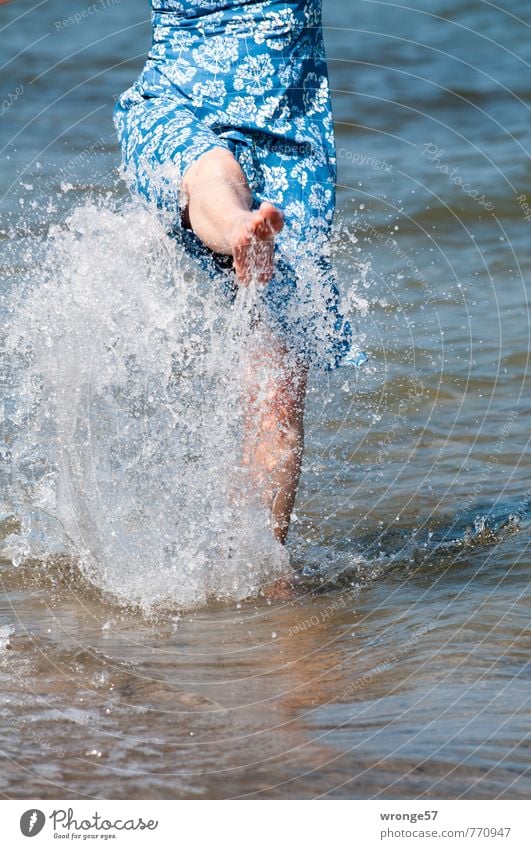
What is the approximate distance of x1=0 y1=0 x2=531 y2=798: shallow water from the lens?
226 cm

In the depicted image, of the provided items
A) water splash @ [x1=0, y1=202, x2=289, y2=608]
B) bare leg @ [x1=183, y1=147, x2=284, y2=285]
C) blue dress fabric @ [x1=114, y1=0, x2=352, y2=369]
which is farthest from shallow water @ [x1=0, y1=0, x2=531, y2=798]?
bare leg @ [x1=183, y1=147, x2=284, y2=285]

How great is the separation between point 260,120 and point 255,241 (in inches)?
24.1

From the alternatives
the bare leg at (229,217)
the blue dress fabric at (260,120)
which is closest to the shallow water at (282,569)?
the blue dress fabric at (260,120)

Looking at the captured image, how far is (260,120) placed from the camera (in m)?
2.96

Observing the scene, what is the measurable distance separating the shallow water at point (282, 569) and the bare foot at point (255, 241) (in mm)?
473

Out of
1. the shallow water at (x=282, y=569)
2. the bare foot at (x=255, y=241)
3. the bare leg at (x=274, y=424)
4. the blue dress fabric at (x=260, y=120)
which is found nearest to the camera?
the shallow water at (x=282, y=569)

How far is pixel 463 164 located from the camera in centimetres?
730

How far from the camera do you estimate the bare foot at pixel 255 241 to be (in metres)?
2.41

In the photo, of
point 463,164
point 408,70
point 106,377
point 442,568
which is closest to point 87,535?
point 106,377

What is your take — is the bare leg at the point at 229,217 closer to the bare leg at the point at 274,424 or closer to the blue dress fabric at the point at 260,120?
the blue dress fabric at the point at 260,120

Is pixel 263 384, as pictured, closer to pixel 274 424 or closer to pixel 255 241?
pixel 274 424
